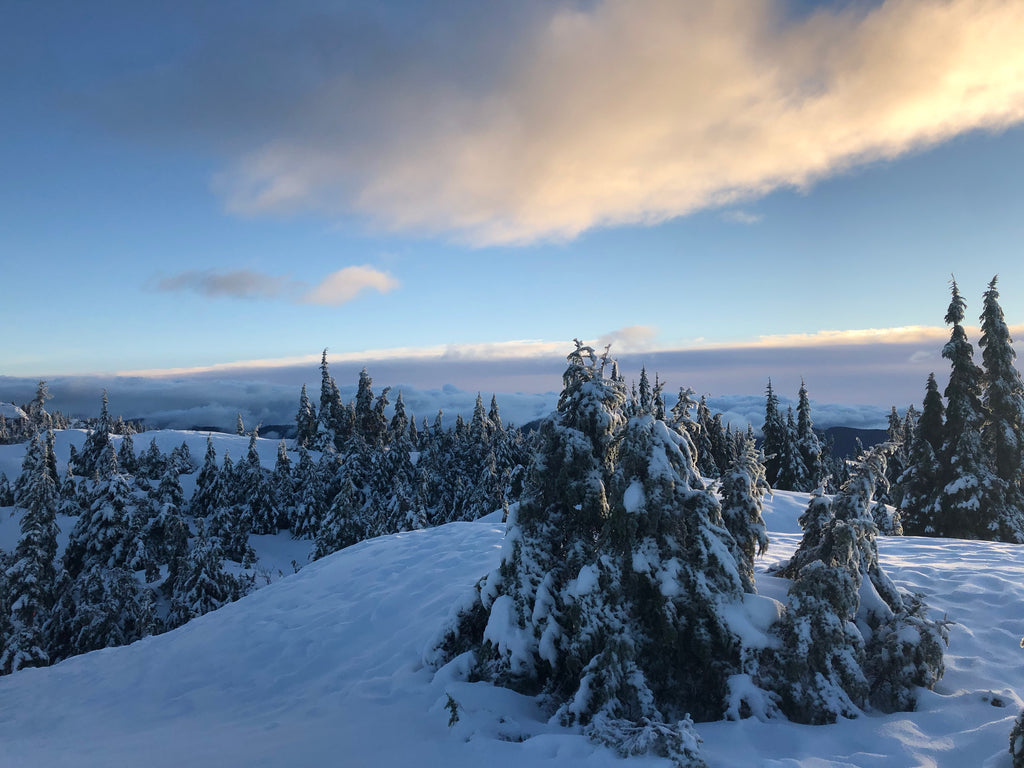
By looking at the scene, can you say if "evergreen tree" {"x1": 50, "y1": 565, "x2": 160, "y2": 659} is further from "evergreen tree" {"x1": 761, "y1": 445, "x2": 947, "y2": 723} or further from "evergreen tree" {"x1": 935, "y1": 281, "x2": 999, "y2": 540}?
"evergreen tree" {"x1": 935, "y1": 281, "x2": 999, "y2": 540}

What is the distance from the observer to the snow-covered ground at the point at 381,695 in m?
6.48

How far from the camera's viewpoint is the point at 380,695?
916 cm

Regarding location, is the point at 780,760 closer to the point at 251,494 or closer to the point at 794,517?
the point at 794,517

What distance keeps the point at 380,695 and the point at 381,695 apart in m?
0.02

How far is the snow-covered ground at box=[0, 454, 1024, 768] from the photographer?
6484mm

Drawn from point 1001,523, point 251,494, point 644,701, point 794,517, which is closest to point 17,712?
point 644,701

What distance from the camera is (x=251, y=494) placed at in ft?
166

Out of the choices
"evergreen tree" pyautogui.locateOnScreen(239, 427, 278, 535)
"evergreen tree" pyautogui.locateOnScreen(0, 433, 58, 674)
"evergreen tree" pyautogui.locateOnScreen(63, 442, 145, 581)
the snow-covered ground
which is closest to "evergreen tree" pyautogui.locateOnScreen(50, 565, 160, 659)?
"evergreen tree" pyautogui.locateOnScreen(0, 433, 58, 674)

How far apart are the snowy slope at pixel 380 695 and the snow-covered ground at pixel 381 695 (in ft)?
0.11

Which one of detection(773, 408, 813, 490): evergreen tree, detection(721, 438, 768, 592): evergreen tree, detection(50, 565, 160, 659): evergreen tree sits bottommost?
detection(50, 565, 160, 659): evergreen tree

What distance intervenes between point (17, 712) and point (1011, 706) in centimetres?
1885

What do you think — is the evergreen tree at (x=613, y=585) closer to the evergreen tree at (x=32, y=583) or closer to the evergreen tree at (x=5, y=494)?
the evergreen tree at (x=32, y=583)

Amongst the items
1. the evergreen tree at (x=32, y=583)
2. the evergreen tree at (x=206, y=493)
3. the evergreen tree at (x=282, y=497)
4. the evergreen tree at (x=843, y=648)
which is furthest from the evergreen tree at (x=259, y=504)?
the evergreen tree at (x=843, y=648)

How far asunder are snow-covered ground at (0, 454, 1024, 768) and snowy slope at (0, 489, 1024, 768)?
0.11 ft
